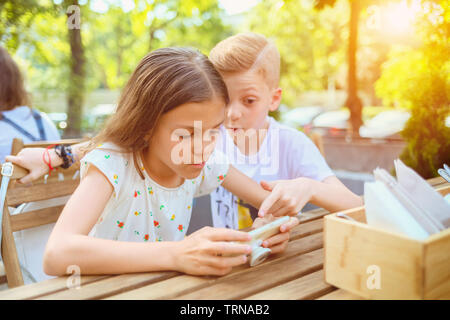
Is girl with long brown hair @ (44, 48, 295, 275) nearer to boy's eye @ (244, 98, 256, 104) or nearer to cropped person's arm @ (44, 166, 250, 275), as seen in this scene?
cropped person's arm @ (44, 166, 250, 275)

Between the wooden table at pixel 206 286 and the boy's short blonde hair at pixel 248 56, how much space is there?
1.05m

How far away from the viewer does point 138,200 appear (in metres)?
1.55

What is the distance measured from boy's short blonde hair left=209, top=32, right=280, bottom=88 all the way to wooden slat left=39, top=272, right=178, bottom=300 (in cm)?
112

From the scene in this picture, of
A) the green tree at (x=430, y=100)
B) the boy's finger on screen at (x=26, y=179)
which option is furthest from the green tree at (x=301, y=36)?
the boy's finger on screen at (x=26, y=179)

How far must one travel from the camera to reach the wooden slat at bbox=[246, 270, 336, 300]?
92cm

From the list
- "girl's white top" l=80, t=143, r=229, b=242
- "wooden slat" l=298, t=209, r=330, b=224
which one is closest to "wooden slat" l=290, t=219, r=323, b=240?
"wooden slat" l=298, t=209, r=330, b=224

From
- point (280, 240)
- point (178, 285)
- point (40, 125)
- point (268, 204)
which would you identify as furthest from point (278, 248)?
point (40, 125)

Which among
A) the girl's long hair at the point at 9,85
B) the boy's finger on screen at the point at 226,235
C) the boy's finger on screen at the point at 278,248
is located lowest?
the boy's finger on screen at the point at 278,248

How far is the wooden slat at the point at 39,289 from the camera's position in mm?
948

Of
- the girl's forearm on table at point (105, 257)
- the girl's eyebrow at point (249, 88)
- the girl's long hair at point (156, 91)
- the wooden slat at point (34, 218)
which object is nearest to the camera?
the girl's forearm on table at point (105, 257)

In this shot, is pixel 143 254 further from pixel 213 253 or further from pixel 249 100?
pixel 249 100

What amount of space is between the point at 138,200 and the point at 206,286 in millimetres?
648

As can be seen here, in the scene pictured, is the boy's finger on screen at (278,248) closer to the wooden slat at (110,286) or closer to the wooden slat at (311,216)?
the wooden slat at (110,286)

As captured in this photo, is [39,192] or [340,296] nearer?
[340,296]
